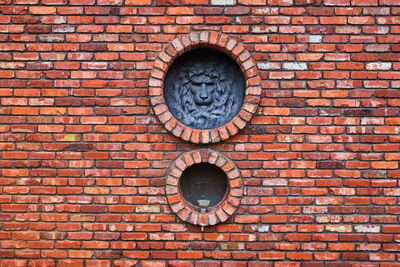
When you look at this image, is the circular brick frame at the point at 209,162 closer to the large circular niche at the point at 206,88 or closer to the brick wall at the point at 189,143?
the brick wall at the point at 189,143

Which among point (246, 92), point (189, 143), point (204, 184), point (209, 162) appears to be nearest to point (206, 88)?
point (246, 92)

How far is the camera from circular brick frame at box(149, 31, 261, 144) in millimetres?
2324

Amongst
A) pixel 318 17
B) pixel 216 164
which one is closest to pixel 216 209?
pixel 216 164

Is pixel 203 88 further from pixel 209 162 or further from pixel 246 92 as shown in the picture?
pixel 209 162

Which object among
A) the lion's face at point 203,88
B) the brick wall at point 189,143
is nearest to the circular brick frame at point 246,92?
the brick wall at point 189,143

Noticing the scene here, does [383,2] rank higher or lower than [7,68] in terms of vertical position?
higher

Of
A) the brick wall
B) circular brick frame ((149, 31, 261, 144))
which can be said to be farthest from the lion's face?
the brick wall

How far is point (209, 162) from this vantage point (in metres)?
2.33

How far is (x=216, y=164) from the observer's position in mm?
2344

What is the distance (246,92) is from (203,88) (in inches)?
14.4

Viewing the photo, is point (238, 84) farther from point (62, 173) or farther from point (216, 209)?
point (62, 173)

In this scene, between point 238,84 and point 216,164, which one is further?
point 238,84

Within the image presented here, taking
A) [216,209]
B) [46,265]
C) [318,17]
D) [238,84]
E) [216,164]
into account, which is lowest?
[46,265]

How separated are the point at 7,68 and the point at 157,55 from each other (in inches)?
48.5
